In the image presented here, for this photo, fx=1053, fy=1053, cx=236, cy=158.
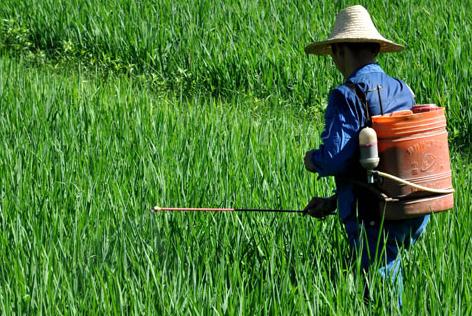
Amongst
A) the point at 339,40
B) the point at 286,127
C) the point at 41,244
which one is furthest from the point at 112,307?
the point at 286,127

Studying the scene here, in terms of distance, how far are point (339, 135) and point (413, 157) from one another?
0.78ft

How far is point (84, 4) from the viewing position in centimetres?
809

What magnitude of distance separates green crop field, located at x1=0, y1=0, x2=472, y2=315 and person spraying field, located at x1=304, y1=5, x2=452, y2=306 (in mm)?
109

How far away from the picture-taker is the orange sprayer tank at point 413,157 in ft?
10.5

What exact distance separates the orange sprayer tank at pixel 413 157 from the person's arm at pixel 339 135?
0.26 feet

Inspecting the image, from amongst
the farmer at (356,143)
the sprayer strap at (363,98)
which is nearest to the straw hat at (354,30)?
the farmer at (356,143)

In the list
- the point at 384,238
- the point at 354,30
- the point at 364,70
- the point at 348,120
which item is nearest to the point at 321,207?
the point at 384,238

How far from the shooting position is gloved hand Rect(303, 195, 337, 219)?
3492 millimetres

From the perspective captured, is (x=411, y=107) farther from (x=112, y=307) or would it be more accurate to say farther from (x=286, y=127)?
(x=286, y=127)

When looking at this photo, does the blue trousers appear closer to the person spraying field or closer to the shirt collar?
the person spraying field

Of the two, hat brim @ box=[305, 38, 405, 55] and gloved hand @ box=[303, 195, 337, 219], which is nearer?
hat brim @ box=[305, 38, 405, 55]

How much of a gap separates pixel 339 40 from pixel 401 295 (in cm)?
84

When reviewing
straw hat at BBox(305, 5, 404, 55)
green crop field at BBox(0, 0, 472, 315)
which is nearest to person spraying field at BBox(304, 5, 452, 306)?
straw hat at BBox(305, 5, 404, 55)

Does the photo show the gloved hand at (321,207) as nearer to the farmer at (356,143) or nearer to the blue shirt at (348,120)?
the farmer at (356,143)
